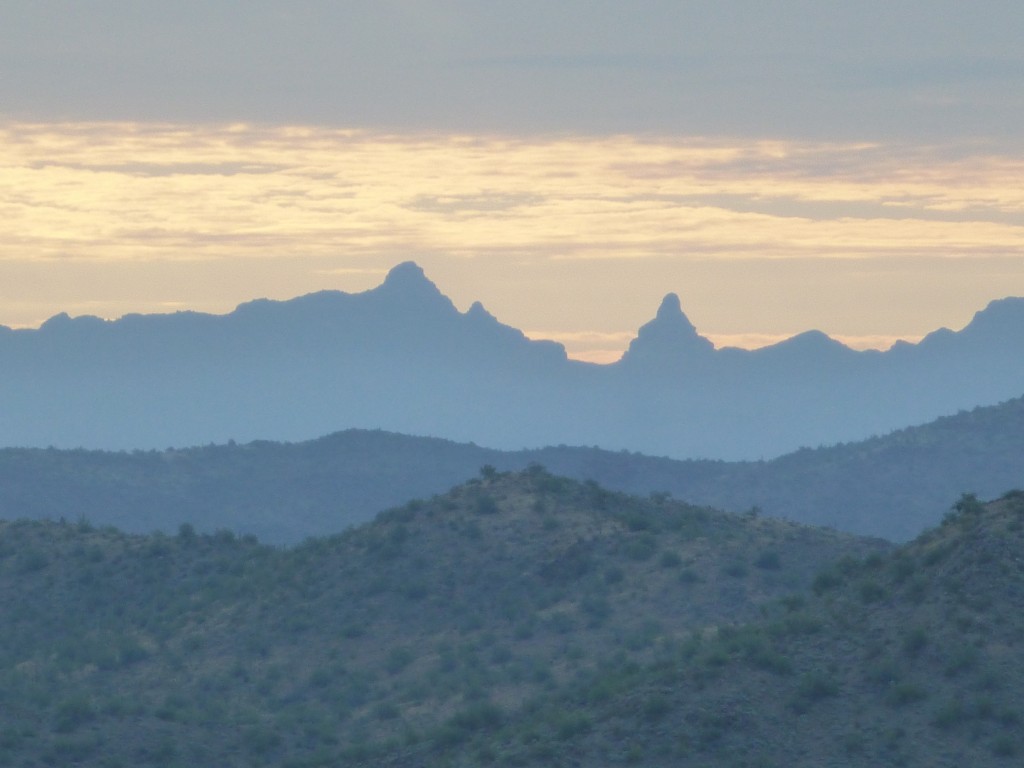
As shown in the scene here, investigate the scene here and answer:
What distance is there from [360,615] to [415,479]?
99.4m

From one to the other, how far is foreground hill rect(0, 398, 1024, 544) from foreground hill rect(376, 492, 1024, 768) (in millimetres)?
85343

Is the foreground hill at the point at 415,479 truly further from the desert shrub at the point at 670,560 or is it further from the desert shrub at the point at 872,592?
the desert shrub at the point at 872,592

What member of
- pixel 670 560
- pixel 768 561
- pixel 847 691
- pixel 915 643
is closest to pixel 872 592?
pixel 915 643

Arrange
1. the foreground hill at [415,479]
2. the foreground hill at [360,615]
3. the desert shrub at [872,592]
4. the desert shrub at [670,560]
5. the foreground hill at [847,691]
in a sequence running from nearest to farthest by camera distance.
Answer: the foreground hill at [847,691] < the desert shrub at [872,592] < the foreground hill at [360,615] < the desert shrub at [670,560] < the foreground hill at [415,479]

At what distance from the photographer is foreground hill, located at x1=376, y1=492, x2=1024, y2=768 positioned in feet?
103

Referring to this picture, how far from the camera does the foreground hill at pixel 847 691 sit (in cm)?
3141

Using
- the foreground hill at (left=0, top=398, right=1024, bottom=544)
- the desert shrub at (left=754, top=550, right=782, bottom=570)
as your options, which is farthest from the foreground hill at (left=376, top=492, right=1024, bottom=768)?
the foreground hill at (left=0, top=398, right=1024, bottom=544)

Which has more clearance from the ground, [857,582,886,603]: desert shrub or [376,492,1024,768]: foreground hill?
[857,582,886,603]: desert shrub

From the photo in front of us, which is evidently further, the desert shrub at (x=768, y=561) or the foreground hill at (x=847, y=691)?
the desert shrub at (x=768, y=561)

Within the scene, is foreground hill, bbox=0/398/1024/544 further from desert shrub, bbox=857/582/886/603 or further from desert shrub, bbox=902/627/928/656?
desert shrub, bbox=902/627/928/656

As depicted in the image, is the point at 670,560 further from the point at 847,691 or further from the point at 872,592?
the point at 847,691

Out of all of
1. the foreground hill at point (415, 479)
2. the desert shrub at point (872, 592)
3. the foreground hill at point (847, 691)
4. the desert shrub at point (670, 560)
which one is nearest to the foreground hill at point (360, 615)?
the desert shrub at point (670, 560)

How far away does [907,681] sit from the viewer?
3284cm

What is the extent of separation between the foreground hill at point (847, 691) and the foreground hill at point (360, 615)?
5761mm
